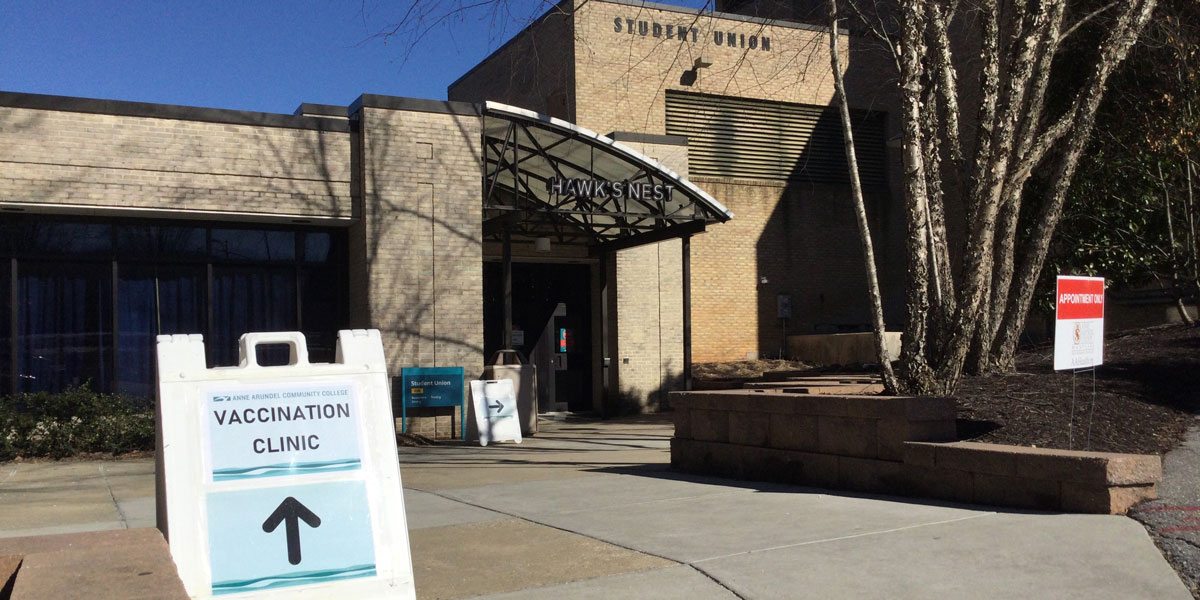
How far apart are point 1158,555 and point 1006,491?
1595 mm

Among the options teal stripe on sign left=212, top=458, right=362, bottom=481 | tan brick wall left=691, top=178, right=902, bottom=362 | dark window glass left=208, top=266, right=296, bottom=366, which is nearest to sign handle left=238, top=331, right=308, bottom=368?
teal stripe on sign left=212, top=458, right=362, bottom=481

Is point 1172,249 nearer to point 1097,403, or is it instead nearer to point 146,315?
point 1097,403

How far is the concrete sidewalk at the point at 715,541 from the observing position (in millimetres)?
5492

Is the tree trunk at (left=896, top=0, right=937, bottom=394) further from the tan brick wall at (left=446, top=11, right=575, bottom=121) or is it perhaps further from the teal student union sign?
the tan brick wall at (left=446, top=11, right=575, bottom=121)

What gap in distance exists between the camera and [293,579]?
430 centimetres

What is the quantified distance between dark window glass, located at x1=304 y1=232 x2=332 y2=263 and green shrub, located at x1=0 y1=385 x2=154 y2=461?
12.1 feet

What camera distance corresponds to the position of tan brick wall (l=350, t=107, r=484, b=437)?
642 inches

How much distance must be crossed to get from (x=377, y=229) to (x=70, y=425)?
5.21 m

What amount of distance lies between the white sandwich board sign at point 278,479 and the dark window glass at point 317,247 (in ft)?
41.7

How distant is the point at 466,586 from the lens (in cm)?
583

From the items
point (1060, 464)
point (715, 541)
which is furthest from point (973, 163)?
point (715, 541)

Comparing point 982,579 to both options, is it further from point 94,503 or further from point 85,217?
point 85,217

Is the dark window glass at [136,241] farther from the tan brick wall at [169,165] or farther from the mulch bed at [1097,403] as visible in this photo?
the mulch bed at [1097,403]

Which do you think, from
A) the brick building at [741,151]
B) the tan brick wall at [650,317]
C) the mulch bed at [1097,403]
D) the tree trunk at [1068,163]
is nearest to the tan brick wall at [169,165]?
the tan brick wall at [650,317]
